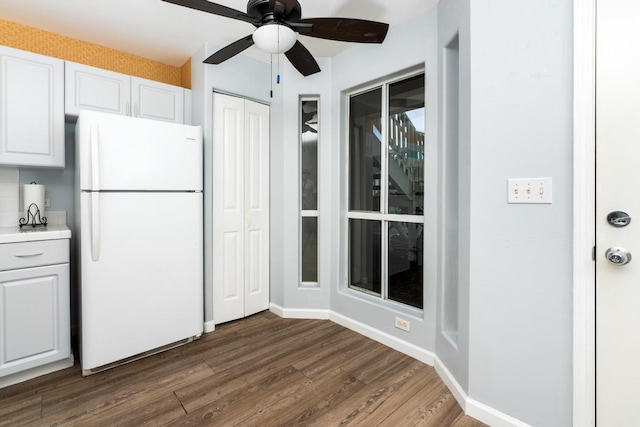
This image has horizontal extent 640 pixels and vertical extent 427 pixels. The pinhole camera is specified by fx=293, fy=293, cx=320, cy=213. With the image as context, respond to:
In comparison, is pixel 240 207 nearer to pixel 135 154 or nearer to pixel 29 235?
pixel 135 154

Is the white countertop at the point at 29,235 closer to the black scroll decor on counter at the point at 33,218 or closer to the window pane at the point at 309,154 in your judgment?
the black scroll decor on counter at the point at 33,218

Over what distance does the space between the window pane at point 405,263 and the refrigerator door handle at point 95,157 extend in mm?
2200

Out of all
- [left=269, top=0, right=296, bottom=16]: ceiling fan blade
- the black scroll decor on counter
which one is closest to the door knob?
[left=269, top=0, right=296, bottom=16]: ceiling fan blade

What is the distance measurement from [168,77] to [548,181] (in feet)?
11.2

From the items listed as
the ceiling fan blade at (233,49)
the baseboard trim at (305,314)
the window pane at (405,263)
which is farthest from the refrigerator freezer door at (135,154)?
the window pane at (405,263)

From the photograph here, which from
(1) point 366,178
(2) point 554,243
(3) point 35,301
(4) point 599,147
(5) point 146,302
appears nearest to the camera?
(4) point 599,147

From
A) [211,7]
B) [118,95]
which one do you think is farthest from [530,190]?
[118,95]

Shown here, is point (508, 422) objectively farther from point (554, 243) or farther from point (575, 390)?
point (554, 243)

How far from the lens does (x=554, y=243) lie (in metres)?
1.35

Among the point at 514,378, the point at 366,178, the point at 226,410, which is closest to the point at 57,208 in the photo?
the point at 226,410

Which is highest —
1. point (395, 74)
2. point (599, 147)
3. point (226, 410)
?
point (395, 74)

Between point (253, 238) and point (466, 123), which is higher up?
point (466, 123)

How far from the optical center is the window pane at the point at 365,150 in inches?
104

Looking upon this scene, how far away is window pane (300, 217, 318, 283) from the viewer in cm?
302
